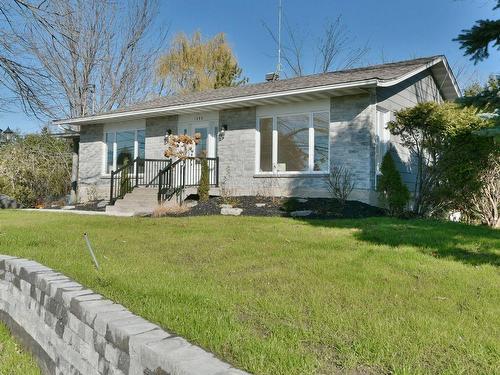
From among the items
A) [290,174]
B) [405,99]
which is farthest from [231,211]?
[405,99]

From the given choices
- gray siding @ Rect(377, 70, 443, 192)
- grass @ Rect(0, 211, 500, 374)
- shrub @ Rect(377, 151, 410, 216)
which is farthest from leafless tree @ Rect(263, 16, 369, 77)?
grass @ Rect(0, 211, 500, 374)

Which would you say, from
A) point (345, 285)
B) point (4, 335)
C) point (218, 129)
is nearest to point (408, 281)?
point (345, 285)

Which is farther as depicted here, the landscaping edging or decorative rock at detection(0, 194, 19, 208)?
decorative rock at detection(0, 194, 19, 208)

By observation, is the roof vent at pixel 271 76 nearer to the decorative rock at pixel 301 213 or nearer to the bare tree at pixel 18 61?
the decorative rock at pixel 301 213

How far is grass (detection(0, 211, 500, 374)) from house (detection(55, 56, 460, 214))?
4.04 metres

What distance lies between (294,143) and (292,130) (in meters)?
0.37

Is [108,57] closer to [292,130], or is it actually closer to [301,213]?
[292,130]

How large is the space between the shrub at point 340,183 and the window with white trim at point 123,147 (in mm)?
7193

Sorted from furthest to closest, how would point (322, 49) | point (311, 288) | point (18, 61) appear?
point (322, 49), point (18, 61), point (311, 288)

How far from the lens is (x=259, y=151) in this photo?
479 inches

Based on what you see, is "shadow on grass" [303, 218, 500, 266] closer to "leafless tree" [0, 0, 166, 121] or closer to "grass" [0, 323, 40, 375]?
"grass" [0, 323, 40, 375]

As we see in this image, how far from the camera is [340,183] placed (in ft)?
34.3

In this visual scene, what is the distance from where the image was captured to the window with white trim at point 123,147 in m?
15.0

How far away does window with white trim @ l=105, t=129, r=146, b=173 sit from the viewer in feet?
49.3
